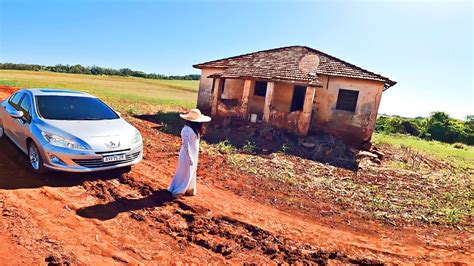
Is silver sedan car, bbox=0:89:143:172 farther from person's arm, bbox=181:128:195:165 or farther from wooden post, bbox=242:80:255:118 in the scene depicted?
wooden post, bbox=242:80:255:118

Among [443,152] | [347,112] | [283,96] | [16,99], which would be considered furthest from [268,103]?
[443,152]

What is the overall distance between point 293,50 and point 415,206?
13.0 metres

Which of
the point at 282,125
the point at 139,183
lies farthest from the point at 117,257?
the point at 282,125

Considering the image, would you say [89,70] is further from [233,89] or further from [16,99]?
[16,99]

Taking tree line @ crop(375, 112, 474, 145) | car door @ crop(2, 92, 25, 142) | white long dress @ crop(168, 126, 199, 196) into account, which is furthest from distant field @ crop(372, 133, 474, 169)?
car door @ crop(2, 92, 25, 142)

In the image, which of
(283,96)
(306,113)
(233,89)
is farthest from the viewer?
(233,89)

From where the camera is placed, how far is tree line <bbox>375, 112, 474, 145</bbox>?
3178cm

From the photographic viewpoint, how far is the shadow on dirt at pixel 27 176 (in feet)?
15.7

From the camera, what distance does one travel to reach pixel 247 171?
311 inches

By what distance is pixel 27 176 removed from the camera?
507cm

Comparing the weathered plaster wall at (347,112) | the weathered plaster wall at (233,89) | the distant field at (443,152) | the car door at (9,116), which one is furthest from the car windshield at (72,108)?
the distant field at (443,152)

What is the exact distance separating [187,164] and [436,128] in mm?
37021

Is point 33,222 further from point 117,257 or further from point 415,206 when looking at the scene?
point 415,206

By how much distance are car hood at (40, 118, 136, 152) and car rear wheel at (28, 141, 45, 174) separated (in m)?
0.49
